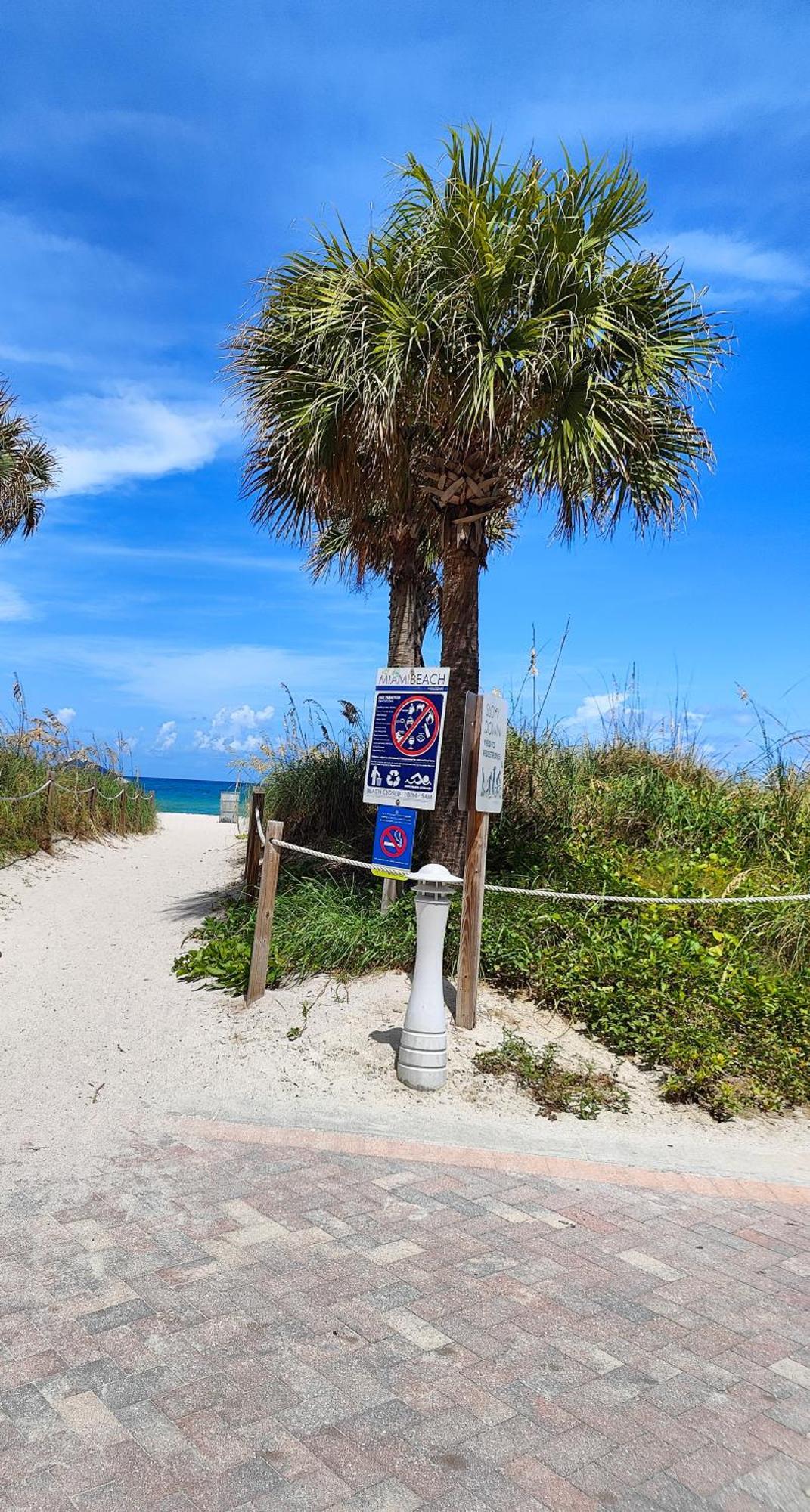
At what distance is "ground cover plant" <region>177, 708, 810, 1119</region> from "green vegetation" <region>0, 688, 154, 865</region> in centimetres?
412

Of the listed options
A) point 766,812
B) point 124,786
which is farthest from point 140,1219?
point 124,786

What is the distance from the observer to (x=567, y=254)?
294 inches

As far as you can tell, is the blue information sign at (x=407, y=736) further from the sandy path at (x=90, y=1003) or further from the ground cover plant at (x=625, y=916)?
the sandy path at (x=90, y=1003)

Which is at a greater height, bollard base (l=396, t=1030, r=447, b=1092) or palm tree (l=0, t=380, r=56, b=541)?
palm tree (l=0, t=380, r=56, b=541)

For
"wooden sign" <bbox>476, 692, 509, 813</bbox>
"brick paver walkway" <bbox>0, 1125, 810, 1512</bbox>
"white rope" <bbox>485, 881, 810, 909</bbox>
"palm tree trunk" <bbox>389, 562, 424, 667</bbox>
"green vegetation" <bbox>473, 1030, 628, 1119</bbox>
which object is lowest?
"brick paver walkway" <bbox>0, 1125, 810, 1512</bbox>

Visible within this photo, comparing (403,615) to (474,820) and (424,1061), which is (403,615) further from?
(424,1061)

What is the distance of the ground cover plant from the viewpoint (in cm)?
644

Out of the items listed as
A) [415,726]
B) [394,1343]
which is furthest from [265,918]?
[394,1343]

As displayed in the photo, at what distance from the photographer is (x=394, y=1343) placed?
310 cm

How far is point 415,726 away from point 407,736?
0.38ft

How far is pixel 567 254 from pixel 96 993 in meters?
6.68

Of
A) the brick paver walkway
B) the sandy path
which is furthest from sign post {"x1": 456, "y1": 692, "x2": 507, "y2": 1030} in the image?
the brick paver walkway

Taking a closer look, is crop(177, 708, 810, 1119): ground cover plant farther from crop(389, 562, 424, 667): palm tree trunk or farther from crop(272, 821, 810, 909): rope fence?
crop(389, 562, 424, 667): palm tree trunk

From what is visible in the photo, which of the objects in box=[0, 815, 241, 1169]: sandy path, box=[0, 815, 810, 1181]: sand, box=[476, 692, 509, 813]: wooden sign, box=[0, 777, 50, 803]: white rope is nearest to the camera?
box=[0, 815, 810, 1181]: sand
